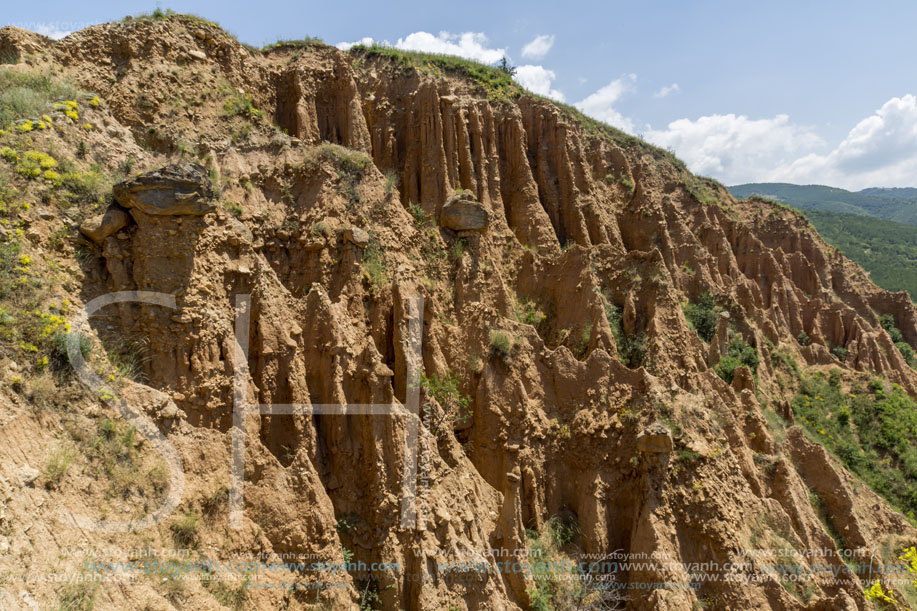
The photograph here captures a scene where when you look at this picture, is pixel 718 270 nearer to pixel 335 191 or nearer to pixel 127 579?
pixel 335 191

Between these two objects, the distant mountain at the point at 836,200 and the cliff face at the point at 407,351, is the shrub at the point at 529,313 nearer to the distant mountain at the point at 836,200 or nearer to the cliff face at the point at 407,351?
the cliff face at the point at 407,351

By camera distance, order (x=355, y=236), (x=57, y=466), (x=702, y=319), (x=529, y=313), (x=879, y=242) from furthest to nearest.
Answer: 1. (x=879, y=242)
2. (x=702, y=319)
3. (x=529, y=313)
4. (x=355, y=236)
5. (x=57, y=466)

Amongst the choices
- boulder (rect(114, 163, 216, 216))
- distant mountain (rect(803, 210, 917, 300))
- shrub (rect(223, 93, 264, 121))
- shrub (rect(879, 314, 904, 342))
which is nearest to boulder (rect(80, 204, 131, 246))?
boulder (rect(114, 163, 216, 216))

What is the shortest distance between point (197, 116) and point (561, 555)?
15195 mm

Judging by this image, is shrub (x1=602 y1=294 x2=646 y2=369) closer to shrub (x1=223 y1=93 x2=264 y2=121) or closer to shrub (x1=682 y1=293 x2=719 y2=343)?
shrub (x1=682 y1=293 x2=719 y2=343)

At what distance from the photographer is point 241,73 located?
1556cm

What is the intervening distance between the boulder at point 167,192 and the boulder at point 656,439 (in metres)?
11.7

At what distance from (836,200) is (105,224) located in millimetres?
218641

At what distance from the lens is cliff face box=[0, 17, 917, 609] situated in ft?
31.6

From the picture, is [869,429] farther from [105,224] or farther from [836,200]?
[836,200]

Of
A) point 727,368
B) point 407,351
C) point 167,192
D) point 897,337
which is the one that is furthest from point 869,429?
point 167,192

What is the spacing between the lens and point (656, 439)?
1260cm

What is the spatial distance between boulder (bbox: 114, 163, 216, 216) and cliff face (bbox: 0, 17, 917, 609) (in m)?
0.28

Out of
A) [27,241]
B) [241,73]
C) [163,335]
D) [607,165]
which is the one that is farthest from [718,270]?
[27,241]
